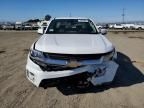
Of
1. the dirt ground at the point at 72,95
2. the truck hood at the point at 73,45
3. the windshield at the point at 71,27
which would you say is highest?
the windshield at the point at 71,27

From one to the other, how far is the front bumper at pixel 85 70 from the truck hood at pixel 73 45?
0.91ft

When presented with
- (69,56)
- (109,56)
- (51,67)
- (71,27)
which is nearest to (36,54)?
(51,67)

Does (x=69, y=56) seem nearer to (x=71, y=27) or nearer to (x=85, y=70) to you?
(x=85, y=70)

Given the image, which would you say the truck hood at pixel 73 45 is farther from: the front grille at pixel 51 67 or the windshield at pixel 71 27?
the windshield at pixel 71 27

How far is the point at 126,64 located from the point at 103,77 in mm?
3812

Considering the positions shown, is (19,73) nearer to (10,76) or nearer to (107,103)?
(10,76)

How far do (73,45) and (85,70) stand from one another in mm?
671

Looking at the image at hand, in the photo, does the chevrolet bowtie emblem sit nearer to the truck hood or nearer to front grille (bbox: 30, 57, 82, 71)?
front grille (bbox: 30, 57, 82, 71)

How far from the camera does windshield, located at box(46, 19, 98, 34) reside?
298 inches

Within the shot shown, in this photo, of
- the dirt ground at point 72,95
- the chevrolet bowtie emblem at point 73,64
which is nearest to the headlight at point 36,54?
the chevrolet bowtie emblem at point 73,64

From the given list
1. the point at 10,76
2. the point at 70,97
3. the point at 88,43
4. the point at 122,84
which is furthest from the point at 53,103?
the point at 10,76

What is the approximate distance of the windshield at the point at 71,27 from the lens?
7576 mm

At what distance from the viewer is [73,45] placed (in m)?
5.77

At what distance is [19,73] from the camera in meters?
7.75
